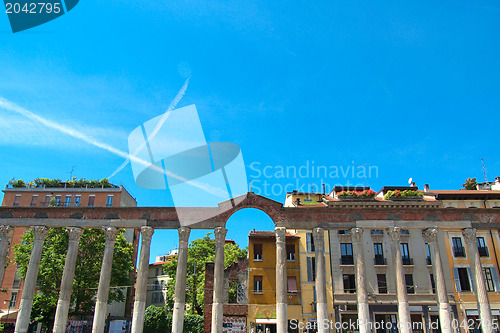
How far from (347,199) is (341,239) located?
4.18 m

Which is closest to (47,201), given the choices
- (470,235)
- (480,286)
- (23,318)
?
(23,318)

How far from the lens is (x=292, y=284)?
37.6 meters

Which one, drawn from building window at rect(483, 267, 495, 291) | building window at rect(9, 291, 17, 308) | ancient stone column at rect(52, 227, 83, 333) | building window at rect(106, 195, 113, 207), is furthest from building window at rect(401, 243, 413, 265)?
building window at rect(9, 291, 17, 308)

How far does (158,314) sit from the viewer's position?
1644 inches

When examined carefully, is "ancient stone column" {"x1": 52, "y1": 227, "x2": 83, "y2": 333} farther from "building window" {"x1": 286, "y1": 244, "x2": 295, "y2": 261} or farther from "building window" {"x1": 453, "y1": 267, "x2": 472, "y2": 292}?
"building window" {"x1": 453, "y1": 267, "x2": 472, "y2": 292}

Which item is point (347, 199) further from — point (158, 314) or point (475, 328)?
point (158, 314)

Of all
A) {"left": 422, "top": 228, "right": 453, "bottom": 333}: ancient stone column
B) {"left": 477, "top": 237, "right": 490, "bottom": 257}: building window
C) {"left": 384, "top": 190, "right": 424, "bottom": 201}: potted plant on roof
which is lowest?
{"left": 422, "top": 228, "right": 453, "bottom": 333}: ancient stone column

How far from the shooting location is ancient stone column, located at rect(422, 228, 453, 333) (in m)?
26.6

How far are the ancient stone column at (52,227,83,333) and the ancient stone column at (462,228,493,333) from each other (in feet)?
97.7

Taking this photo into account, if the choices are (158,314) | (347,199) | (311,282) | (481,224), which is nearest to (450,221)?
(481,224)

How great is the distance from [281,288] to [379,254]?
14903 millimetres

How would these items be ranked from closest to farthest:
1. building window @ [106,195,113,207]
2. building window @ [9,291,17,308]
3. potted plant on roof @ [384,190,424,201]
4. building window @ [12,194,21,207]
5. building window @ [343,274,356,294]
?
building window @ [343,274,356,294] < potted plant on roof @ [384,190,424,201] < building window @ [9,291,17,308] < building window @ [12,194,21,207] < building window @ [106,195,113,207]

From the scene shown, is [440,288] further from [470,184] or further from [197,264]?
[197,264]

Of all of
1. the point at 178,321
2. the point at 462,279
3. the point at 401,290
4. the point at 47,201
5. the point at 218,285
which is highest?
the point at 47,201
